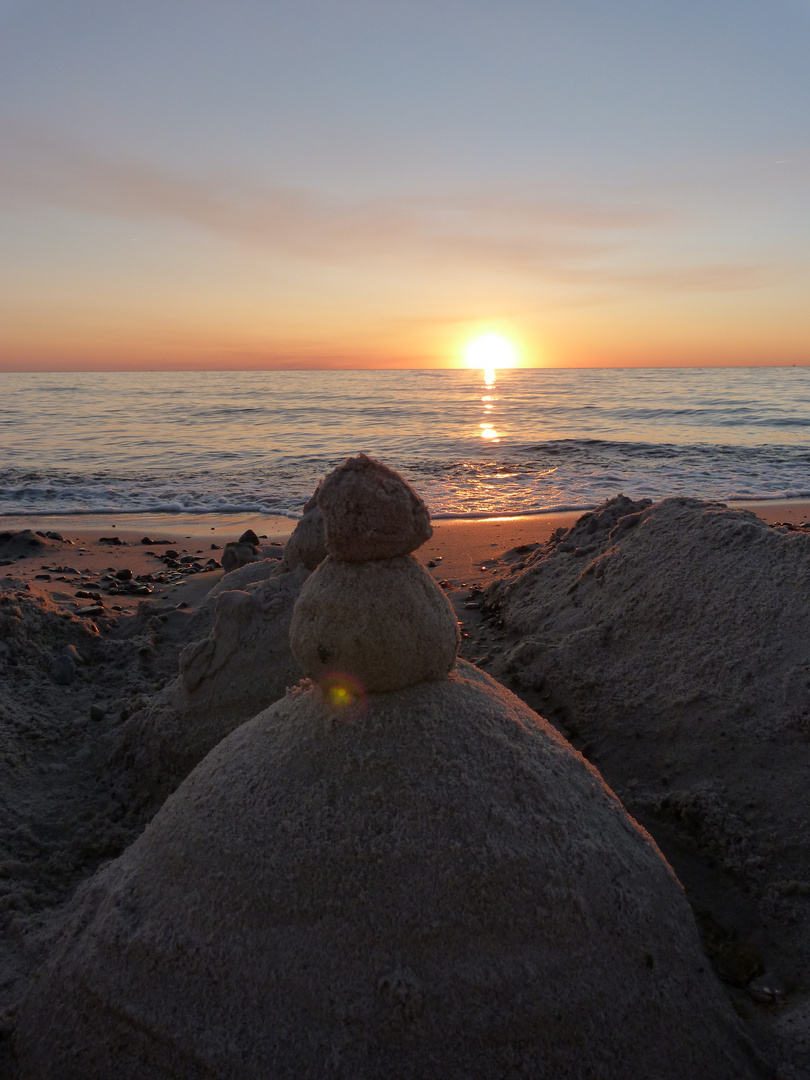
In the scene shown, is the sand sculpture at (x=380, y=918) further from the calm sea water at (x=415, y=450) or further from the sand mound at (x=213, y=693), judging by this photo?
the calm sea water at (x=415, y=450)

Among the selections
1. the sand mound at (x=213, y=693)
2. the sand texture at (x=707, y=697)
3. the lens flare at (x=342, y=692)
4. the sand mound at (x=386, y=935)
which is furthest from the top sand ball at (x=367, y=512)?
the sand texture at (x=707, y=697)

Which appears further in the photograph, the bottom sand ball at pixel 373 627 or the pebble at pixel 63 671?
the pebble at pixel 63 671

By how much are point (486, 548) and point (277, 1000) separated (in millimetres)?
6264

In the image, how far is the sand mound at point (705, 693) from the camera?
2.48m

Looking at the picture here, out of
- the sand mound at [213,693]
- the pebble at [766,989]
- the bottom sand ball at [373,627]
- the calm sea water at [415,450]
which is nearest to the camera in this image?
the pebble at [766,989]

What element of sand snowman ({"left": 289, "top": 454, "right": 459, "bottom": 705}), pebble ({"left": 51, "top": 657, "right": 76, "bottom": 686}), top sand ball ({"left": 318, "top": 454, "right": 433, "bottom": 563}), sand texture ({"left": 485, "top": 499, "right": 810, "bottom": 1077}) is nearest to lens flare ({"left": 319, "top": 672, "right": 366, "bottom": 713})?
sand snowman ({"left": 289, "top": 454, "right": 459, "bottom": 705})

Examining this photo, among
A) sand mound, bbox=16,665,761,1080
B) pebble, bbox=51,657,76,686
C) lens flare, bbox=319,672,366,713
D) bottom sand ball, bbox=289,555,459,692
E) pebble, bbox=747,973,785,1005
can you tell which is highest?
bottom sand ball, bbox=289,555,459,692

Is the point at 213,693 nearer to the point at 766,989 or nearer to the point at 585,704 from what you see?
the point at 585,704

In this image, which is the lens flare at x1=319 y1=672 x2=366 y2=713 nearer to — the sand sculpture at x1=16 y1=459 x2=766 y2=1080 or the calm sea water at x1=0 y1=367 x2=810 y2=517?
the sand sculpture at x1=16 y1=459 x2=766 y2=1080

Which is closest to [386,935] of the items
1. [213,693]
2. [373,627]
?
[373,627]

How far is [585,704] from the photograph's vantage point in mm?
3654

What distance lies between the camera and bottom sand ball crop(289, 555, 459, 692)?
2207 mm

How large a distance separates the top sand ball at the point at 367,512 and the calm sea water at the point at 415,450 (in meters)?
8.10

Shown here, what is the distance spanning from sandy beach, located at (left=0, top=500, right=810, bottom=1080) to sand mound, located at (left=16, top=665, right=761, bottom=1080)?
0.31 m
